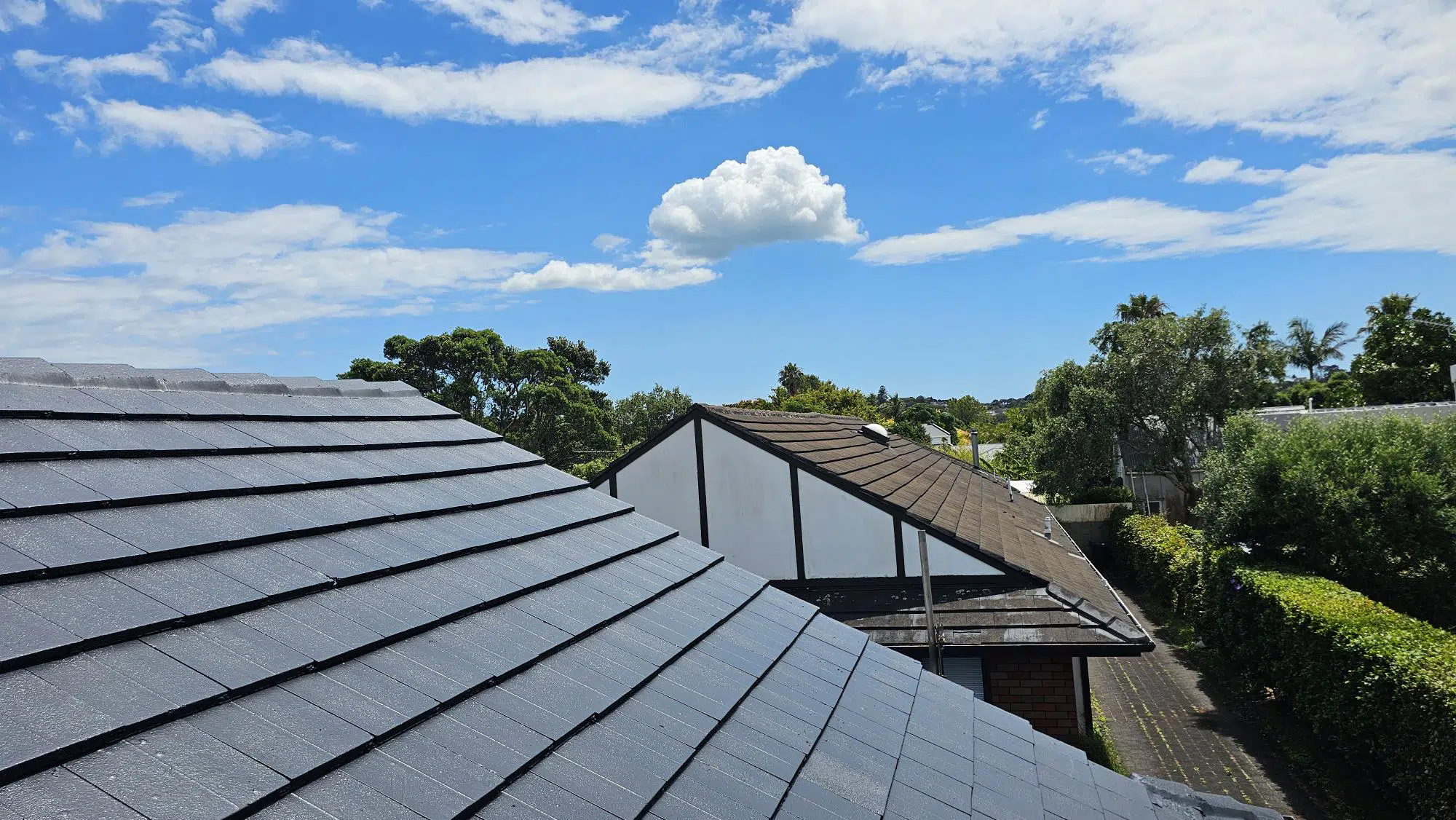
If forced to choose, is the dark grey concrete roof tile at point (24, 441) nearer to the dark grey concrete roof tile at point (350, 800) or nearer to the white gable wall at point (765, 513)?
the dark grey concrete roof tile at point (350, 800)

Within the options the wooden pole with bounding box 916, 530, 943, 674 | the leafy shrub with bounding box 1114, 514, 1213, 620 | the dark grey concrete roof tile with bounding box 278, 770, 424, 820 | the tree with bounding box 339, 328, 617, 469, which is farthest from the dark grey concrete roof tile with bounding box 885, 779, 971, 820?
the tree with bounding box 339, 328, 617, 469

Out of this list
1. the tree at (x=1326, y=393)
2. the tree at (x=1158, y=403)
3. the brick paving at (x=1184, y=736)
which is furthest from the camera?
the tree at (x=1326, y=393)

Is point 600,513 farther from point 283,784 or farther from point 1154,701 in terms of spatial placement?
point 1154,701

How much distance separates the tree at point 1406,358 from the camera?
184 ft

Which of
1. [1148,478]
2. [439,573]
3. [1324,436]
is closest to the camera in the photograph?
[439,573]

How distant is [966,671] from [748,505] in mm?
4137

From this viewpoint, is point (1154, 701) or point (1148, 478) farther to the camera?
point (1148, 478)

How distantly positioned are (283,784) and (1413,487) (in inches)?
872

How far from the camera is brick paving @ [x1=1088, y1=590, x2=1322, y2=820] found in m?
13.2

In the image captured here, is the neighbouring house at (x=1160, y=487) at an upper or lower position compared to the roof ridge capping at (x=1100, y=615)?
lower

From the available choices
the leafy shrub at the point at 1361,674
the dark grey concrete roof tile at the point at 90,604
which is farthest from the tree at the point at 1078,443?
the dark grey concrete roof tile at the point at 90,604

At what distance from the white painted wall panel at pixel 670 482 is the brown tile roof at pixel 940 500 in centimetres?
75

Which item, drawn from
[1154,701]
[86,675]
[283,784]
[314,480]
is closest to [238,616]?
[86,675]

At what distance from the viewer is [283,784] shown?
203cm
